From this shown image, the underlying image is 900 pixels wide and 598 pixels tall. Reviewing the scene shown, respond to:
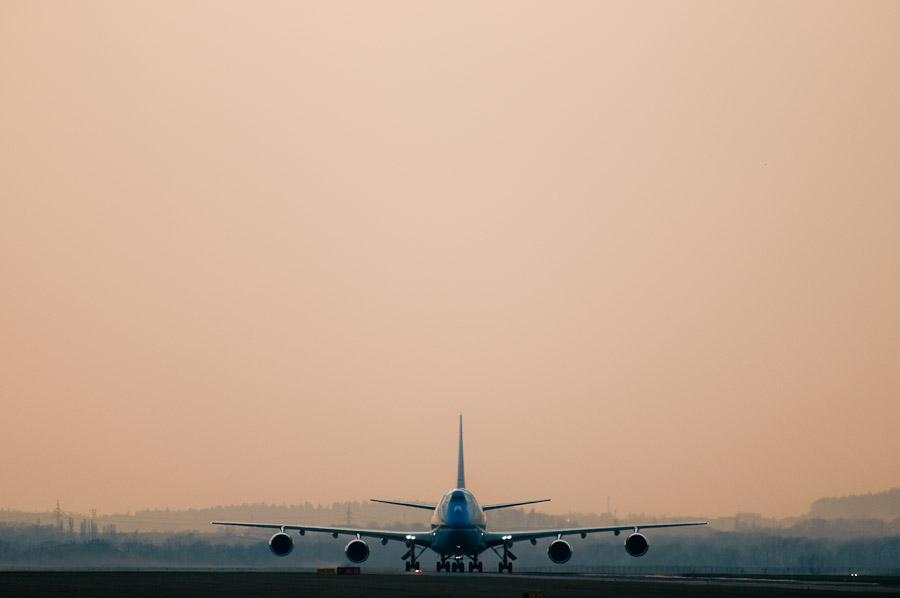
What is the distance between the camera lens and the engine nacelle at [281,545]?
90.1 metres

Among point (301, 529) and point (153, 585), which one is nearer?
point (153, 585)

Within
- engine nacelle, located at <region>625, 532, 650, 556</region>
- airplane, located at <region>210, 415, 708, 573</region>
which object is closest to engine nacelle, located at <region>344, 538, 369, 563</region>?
airplane, located at <region>210, 415, 708, 573</region>

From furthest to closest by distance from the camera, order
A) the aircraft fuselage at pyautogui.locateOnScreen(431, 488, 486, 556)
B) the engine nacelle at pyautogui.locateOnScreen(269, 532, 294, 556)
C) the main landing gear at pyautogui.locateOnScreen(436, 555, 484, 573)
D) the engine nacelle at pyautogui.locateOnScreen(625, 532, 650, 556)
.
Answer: the main landing gear at pyautogui.locateOnScreen(436, 555, 484, 573), the engine nacelle at pyautogui.locateOnScreen(269, 532, 294, 556), the engine nacelle at pyautogui.locateOnScreen(625, 532, 650, 556), the aircraft fuselage at pyautogui.locateOnScreen(431, 488, 486, 556)

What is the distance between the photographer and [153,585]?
171 feet

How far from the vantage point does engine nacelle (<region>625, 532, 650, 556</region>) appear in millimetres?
87875

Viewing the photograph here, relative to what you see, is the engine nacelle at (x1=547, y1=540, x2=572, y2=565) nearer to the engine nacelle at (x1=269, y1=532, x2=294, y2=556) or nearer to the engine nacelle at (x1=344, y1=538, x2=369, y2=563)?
the engine nacelle at (x1=344, y1=538, x2=369, y2=563)

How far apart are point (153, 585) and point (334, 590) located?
9512 mm

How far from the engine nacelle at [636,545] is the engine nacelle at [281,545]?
26.7 m

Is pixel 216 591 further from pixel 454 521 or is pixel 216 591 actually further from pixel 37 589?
pixel 454 521

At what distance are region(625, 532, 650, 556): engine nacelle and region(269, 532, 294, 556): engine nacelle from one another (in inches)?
1052

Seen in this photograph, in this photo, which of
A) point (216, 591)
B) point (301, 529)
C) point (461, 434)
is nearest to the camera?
point (216, 591)

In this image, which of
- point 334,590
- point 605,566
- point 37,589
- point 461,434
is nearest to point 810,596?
point 334,590

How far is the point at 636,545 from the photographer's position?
8831 cm

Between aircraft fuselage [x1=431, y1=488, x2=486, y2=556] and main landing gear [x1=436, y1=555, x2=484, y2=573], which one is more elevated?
aircraft fuselage [x1=431, y1=488, x2=486, y2=556]
